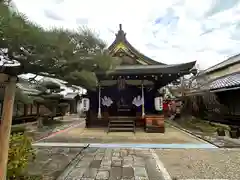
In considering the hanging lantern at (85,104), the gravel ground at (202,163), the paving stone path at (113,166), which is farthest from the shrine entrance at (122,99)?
the paving stone path at (113,166)

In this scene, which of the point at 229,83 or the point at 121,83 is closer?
the point at 229,83

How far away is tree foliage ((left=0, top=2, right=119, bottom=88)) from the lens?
2.29 m

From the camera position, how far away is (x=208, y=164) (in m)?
4.66

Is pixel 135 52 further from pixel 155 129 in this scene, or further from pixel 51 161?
pixel 51 161

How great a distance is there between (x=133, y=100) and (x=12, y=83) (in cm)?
1014

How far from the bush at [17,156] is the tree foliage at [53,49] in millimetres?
1215

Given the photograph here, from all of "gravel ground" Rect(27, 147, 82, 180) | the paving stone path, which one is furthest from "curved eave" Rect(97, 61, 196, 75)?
the paving stone path

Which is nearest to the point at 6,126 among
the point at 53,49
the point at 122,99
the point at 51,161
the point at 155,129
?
the point at 53,49

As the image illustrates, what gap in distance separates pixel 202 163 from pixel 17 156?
158 inches

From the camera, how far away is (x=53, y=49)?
117 inches

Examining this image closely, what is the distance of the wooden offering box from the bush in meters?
7.44

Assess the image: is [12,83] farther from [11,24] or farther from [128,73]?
[128,73]

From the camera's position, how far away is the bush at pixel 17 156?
A: 296cm

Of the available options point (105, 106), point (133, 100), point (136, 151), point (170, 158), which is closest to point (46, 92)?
point (105, 106)
